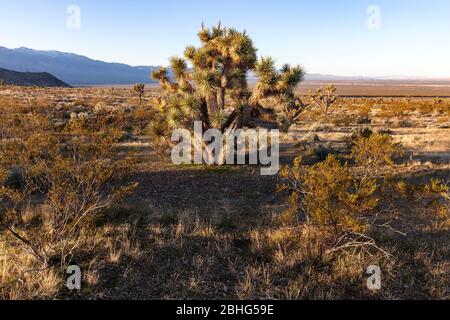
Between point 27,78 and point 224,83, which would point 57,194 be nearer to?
point 224,83

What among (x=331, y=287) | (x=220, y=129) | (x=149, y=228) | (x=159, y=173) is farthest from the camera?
(x=220, y=129)

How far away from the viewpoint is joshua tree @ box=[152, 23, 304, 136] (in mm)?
13805

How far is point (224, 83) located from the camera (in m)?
14.3

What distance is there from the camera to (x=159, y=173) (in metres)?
13.1

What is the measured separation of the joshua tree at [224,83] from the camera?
543 inches

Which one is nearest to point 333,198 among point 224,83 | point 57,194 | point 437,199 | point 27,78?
point 437,199

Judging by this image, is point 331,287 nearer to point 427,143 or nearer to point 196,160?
point 196,160

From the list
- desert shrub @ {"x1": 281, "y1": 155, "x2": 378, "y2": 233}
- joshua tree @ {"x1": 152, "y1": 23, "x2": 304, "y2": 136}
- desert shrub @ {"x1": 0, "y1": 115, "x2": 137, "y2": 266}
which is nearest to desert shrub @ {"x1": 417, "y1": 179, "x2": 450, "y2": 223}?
desert shrub @ {"x1": 281, "y1": 155, "x2": 378, "y2": 233}

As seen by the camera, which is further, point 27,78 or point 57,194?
point 27,78

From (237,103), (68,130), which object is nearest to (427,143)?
(237,103)

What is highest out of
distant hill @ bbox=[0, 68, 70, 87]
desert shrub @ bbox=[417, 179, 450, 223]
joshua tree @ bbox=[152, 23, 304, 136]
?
distant hill @ bbox=[0, 68, 70, 87]

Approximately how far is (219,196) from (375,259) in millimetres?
5319

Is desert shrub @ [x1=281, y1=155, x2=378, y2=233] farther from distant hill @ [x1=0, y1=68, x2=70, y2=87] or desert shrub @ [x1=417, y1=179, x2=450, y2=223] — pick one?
distant hill @ [x1=0, y1=68, x2=70, y2=87]

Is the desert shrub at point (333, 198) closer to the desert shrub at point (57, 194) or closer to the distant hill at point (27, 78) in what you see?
→ the desert shrub at point (57, 194)
